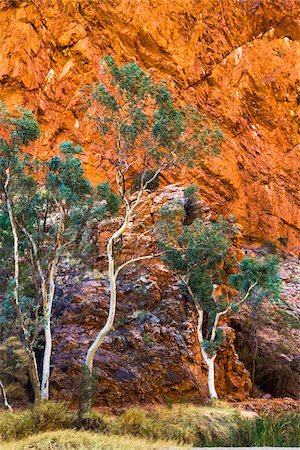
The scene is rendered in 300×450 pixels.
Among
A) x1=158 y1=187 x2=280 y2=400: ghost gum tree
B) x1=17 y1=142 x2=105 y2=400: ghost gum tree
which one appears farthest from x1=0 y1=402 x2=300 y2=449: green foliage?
x1=158 y1=187 x2=280 y2=400: ghost gum tree

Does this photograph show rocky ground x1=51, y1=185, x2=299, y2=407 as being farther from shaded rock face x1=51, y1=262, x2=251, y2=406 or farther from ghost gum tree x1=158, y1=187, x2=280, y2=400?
ghost gum tree x1=158, y1=187, x2=280, y2=400

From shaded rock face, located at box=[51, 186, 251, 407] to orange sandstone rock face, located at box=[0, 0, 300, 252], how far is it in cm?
1515

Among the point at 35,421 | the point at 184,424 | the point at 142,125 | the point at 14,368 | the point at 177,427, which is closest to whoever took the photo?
the point at 35,421

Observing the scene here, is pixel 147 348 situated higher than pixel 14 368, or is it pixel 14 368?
pixel 14 368

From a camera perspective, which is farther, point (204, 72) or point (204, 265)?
point (204, 72)

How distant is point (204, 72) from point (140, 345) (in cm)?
3157

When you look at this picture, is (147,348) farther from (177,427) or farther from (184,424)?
(177,427)

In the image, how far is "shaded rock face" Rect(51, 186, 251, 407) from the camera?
610 inches

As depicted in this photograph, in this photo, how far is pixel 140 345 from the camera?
55.4ft

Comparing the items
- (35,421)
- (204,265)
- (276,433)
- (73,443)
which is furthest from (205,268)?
(73,443)

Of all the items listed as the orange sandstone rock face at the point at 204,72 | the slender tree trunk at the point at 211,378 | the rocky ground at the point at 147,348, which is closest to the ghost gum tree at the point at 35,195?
the rocky ground at the point at 147,348

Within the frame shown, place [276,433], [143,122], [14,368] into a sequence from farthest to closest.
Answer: [143,122] → [14,368] → [276,433]

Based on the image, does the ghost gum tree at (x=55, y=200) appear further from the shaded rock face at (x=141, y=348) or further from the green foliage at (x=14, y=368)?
the shaded rock face at (x=141, y=348)

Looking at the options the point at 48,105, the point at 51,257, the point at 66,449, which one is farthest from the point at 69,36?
the point at 66,449
